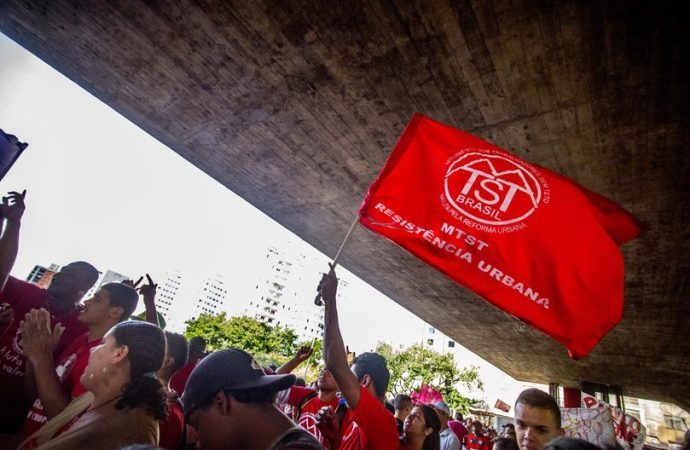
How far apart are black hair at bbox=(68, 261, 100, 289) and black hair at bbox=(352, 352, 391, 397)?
2.86m

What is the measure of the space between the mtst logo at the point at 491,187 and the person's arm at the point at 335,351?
4.25 feet

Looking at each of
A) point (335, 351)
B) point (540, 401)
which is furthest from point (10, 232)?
point (540, 401)

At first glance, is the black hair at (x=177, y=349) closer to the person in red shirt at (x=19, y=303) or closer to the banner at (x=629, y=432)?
the person in red shirt at (x=19, y=303)

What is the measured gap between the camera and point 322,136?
6.29 metres

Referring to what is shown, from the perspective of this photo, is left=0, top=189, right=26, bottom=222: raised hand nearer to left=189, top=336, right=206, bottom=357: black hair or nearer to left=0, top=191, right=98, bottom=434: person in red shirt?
left=0, top=191, right=98, bottom=434: person in red shirt

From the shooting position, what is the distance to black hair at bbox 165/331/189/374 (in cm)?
328

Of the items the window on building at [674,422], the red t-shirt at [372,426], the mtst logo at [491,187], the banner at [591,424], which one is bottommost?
the red t-shirt at [372,426]

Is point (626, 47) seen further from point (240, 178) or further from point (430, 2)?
point (240, 178)

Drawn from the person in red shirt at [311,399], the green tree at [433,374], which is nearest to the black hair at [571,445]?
the person in red shirt at [311,399]

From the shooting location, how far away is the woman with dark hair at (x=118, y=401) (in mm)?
1596

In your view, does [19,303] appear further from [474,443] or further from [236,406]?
[474,443]

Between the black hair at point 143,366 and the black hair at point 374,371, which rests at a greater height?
the black hair at point 374,371

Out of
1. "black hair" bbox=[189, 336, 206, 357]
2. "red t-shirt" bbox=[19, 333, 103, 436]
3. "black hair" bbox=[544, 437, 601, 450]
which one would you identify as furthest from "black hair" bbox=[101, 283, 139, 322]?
"black hair" bbox=[544, 437, 601, 450]

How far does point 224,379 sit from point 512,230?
7.66ft
